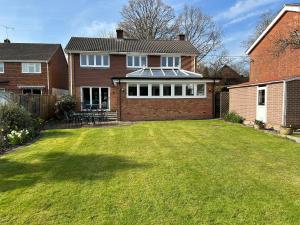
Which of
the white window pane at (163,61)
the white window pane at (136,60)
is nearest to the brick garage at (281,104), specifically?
the white window pane at (163,61)

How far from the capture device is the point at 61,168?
6613mm

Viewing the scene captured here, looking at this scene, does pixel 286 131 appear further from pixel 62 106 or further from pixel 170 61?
pixel 170 61

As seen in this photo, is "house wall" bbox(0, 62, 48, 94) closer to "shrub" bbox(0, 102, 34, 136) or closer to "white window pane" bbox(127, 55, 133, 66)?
"white window pane" bbox(127, 55, 133, 66)

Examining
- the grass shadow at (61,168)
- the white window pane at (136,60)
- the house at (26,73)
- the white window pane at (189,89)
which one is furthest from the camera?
the house at (26,73)

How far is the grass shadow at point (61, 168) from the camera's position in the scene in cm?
577

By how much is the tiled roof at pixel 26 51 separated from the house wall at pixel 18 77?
0.79 meters

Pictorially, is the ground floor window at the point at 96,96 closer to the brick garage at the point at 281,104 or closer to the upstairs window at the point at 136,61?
the upstairs window at the point at 136,61

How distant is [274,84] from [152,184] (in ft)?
35.0

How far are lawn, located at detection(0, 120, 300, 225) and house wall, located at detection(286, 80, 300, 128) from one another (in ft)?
12.3

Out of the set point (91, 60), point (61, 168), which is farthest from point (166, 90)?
point (61, 168)

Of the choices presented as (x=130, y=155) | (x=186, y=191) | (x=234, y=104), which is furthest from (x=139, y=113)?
(x=186, y=191)

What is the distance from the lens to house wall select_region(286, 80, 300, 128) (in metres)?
12.6

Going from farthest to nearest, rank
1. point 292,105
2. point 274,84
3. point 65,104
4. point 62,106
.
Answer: point 65,104 → point 62,106 → point 274,84 → point 292,105

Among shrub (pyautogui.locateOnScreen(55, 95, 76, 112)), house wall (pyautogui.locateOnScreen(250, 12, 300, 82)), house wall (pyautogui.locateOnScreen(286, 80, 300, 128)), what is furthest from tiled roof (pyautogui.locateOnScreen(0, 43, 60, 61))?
house wall (pyautogui.locateOnScreen(286, 80, 300, 128))
